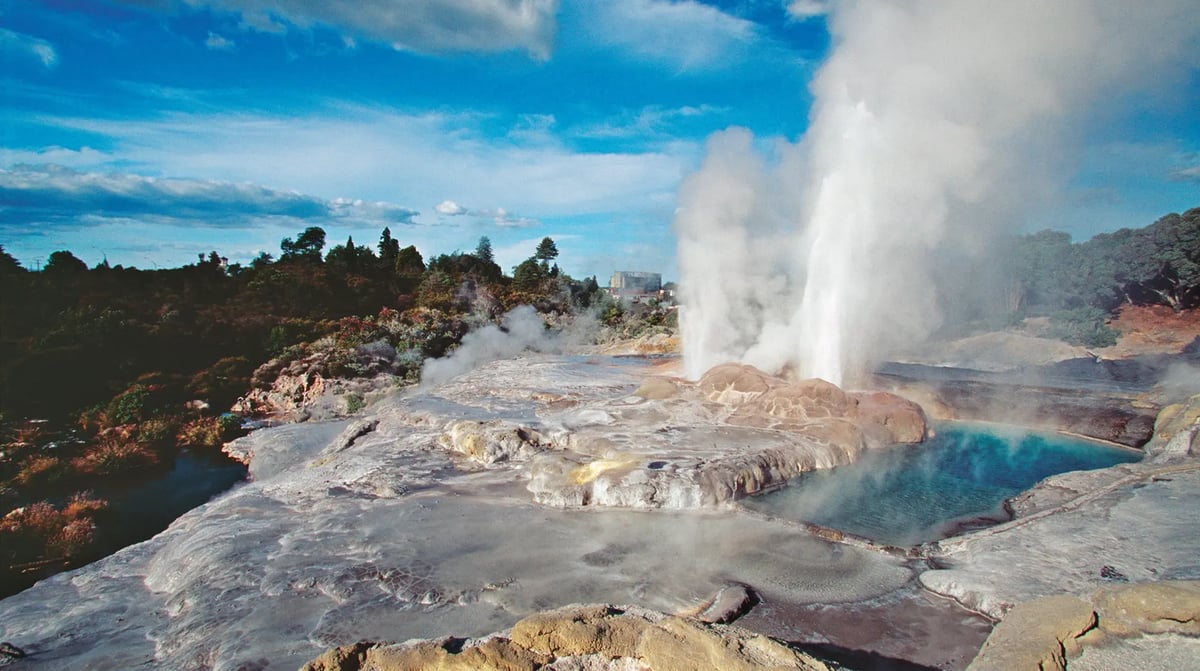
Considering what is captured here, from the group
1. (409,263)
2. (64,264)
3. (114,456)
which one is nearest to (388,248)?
(409,263)

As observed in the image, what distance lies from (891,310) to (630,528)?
1690cm

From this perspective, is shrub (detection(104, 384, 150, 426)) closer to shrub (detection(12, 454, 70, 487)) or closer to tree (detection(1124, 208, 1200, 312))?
shrub (detection(12, 454, 70, 487))

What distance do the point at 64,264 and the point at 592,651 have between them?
3151 cm

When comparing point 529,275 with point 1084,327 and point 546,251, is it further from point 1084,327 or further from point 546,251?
point 1084,327

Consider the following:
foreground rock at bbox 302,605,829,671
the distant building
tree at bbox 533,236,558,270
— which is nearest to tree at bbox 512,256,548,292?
tree at bbox 533,236,558,270

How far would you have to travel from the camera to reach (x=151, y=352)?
19.5m

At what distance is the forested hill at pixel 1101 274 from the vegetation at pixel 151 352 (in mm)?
27687

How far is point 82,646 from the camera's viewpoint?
527 cm

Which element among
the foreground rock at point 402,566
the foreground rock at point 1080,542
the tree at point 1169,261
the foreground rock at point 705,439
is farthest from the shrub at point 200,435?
the tree at point 1169,261

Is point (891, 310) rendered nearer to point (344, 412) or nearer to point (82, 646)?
point (344, 412)

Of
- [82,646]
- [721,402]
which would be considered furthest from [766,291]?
[82,646]

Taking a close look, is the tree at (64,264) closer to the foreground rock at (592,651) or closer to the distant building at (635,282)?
the foreground rock at (592,651)

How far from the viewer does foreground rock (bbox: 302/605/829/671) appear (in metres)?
3.47

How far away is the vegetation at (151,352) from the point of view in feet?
36.4
